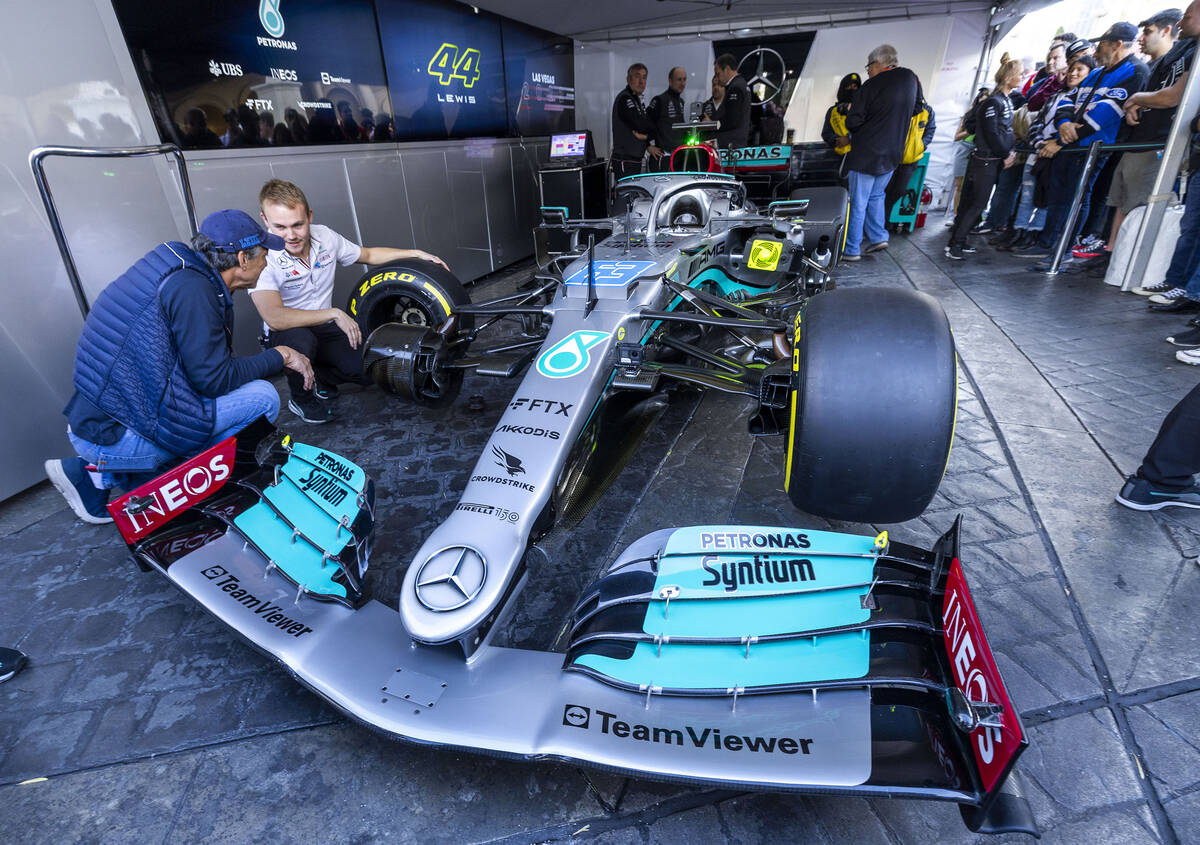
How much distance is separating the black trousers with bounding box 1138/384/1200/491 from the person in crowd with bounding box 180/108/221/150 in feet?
18.5

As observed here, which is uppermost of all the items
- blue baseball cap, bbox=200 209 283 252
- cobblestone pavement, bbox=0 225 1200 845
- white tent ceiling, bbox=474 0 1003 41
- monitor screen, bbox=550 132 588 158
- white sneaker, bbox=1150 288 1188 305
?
white tent ceiling, bbox=474 0 1003 41

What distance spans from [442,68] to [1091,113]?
6689 mm

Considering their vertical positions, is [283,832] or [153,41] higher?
[153,41]

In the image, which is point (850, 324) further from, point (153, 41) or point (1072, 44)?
point (1072, 44)

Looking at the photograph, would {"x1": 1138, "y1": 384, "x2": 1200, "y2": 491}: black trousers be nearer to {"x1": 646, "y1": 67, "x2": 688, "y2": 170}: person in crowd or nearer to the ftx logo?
the ftx logo

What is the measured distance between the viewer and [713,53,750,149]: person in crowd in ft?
25.9

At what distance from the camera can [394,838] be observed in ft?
4.81

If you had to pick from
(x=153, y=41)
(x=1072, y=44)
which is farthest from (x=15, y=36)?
(x=1072, y=44)

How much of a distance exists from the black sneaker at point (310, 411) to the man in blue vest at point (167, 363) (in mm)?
1219

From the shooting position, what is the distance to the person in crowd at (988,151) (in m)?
6.73

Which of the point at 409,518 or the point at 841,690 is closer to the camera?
the point at 841,690

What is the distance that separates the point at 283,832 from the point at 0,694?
4.12 ft

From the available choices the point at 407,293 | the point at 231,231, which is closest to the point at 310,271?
the point at 407,293

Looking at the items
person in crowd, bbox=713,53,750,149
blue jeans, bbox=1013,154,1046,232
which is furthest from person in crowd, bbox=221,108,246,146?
blue jeans, bbox=1013,154,1046,232
